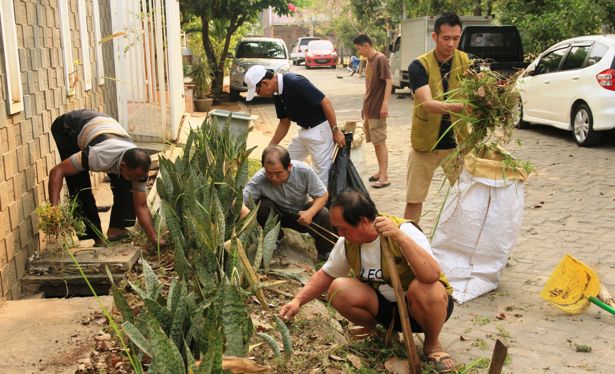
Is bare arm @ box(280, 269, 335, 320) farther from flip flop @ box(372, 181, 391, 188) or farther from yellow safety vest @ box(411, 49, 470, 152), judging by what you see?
flip flop @ box(372, 181, 391, 188)

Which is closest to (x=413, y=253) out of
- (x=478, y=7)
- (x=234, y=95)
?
(x=234, y=95)

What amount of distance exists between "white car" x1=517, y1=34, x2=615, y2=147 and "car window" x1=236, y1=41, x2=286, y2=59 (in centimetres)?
961

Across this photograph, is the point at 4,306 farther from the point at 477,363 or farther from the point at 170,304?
the point at 477,363

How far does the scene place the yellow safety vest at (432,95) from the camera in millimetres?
5141

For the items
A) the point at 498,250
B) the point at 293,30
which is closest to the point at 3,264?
the point at 498,250

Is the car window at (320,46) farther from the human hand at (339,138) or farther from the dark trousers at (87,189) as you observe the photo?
the dark trousers at (87,189)

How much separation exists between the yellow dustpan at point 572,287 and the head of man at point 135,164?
9.34 ft

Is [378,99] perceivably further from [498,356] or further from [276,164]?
[498,356]

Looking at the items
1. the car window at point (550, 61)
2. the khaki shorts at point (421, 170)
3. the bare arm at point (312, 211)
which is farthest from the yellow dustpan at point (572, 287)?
the car window at point (550, 61)

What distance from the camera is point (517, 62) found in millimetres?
15664

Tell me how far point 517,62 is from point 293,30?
49867 millimetres

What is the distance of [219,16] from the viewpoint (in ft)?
58.9

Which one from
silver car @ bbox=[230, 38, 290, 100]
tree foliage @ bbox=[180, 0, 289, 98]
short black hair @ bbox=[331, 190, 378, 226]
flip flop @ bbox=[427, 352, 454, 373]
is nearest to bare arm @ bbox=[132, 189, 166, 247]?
short black hair @ bbox=[331, 190, 378, 226]

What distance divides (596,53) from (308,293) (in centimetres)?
846
